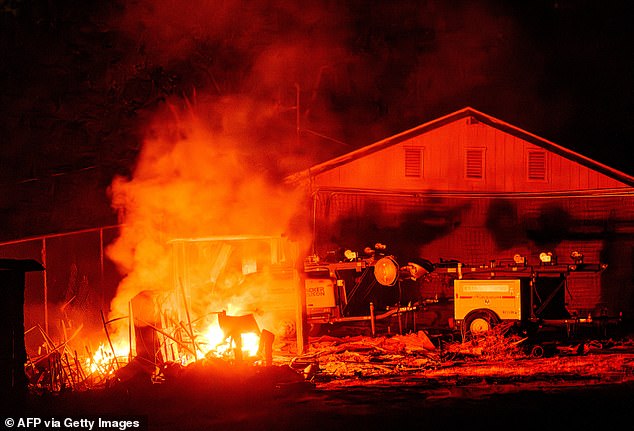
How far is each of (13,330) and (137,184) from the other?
759 cm

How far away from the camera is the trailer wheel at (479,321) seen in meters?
16.2

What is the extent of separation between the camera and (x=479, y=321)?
1622 cm

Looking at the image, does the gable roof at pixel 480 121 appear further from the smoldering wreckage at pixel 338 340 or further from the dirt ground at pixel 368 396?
the dirt ground at pixel 368 396

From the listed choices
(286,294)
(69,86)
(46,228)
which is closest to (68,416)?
(286,294)

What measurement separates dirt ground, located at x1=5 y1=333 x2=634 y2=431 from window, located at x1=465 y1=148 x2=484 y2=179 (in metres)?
9.77

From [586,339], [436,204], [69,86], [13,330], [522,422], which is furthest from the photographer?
[69,86]

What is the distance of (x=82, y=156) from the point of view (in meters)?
28.6

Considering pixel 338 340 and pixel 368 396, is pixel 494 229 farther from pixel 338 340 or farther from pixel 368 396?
pixel 368 396

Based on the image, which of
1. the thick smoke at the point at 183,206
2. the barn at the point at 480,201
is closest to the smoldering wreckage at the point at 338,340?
the thick smoke at the point at 183,206

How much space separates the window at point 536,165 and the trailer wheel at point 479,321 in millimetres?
7706

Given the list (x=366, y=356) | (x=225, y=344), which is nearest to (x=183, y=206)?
(x=225, y=344)

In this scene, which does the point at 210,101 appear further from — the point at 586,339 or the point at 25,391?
the point at 25,391

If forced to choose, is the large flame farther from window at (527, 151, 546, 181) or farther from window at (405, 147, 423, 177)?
window at (527, 151, 546, 181)

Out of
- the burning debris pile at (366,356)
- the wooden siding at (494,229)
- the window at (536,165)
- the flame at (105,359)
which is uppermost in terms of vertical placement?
the window at (536,165)
